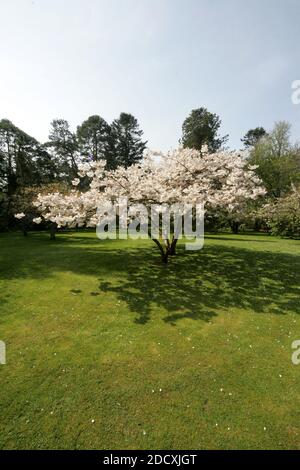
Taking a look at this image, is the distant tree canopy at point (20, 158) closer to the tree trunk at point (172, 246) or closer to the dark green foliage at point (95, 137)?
the dark green foliage at point (95, 137)

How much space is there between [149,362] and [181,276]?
560 centimetres

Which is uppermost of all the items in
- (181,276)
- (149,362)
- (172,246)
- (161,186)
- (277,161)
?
(277,161)

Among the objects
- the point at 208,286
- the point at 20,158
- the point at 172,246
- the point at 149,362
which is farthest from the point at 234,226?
the point at 20,158

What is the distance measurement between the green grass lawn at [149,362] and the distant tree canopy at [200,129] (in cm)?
3196

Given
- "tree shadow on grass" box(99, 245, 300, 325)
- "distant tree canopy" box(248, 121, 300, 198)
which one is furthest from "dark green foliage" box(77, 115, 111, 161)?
"tree shadow on grass" box(99, 245, 300, 325)

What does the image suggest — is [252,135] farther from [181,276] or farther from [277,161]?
[181,276]

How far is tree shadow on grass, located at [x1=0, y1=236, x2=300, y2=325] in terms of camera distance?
8336 mm

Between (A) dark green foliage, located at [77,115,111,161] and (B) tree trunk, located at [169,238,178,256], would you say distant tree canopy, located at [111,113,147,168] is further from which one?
(B) tree trunk, located at [169,238,178,256]

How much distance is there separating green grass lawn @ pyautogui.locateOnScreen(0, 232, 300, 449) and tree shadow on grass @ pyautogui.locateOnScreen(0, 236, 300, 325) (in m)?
0.08

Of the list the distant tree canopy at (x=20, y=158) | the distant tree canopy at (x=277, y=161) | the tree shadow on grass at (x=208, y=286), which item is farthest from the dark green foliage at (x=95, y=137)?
the tree shadow on grass at (x=208, y=286)

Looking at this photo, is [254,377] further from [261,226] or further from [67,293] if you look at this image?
[261,226]

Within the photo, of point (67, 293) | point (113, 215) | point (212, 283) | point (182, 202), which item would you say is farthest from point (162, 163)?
point (67, 293)

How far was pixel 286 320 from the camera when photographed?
7375 mm

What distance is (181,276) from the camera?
11.0m
